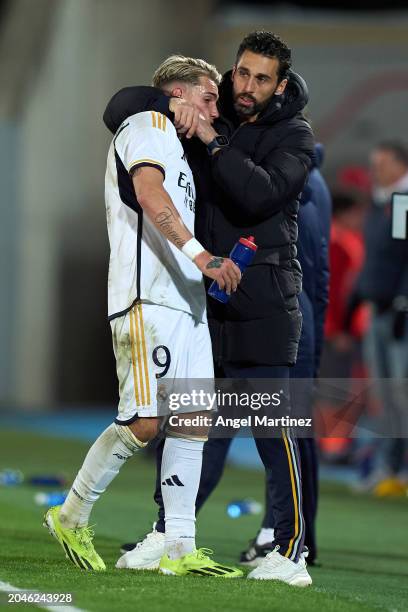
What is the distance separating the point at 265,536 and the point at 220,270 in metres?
1.94

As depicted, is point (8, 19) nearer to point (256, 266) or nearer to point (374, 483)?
point (374, 483)

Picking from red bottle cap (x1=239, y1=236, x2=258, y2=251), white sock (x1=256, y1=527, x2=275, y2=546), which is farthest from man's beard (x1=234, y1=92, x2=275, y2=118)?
white sock (x1=256, y1=527, x2=275, y2=546)

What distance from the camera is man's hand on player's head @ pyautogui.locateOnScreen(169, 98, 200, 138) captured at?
18.6 feet

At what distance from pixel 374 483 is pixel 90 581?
5.61 metres

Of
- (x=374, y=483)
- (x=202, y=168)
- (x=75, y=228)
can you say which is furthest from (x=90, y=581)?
(x=75, y=228)

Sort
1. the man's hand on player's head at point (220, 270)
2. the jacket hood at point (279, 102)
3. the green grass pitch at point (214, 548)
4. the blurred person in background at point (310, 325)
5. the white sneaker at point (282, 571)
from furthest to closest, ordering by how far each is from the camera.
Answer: the blurred person in background at point (310, 325), the jacket hood at point (279, 102), the white sneaker at point (282, 571), the man's hand on player's head at point (220, 270), the green grass pitch at point (214, 548)

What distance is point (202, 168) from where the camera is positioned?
599 cm

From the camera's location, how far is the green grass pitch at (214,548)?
5086 millimetres

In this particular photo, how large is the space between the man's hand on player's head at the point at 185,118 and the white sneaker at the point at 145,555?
1.75 meters

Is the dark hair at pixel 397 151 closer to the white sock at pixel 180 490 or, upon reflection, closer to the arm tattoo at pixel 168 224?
the white sock at pixel 180 490

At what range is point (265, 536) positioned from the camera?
679cm

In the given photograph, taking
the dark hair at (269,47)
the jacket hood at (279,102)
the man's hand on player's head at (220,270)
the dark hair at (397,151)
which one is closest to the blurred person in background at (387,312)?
the dark hair at (397,151)

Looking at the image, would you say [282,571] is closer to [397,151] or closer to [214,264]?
[214,264]

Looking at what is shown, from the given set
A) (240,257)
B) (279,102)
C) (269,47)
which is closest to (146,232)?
(240,257)
